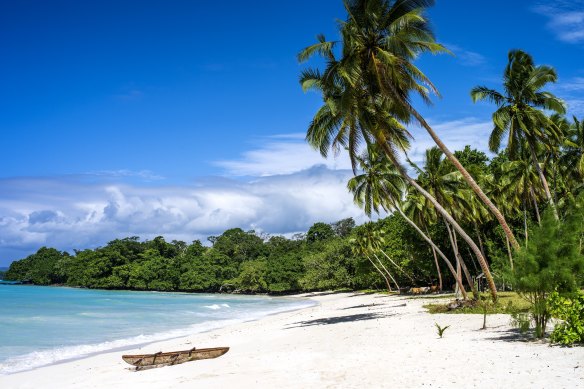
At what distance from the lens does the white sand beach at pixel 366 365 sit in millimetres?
8461

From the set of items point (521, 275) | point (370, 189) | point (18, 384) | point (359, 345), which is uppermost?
point (370, 189)

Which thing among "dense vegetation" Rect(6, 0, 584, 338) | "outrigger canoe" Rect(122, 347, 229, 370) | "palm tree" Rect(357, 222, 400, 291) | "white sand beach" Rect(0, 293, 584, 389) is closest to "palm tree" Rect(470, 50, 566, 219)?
"dense vegetation" Rect(6, 0, 584, 338)

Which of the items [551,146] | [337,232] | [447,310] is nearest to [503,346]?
[447,310]

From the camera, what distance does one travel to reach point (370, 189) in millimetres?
29797

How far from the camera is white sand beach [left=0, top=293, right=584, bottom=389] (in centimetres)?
846

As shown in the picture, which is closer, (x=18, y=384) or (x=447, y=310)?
(x=18, y=384)

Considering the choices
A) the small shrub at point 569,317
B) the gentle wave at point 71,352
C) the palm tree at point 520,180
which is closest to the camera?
the small shrub at point 569,317

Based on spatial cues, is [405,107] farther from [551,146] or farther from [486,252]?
[486,252]

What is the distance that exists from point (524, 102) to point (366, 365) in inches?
662

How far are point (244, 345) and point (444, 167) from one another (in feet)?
57.5

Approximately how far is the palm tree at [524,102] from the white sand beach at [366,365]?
9.48m

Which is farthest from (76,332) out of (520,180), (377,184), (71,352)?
(520,180)

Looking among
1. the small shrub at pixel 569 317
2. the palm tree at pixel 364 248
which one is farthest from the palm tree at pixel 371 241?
the small shrub at pixel 569 317

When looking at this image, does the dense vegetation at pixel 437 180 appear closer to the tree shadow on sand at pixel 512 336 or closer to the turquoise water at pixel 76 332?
the tree shadow on sand at pixel 512 336
